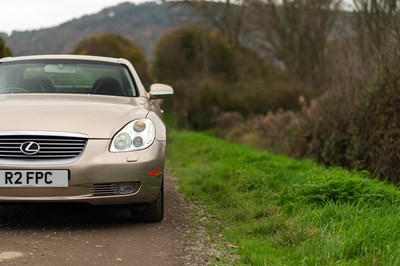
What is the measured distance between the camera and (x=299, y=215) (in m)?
5.30

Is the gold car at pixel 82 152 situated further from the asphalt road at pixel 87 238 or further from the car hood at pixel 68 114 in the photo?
the asphalt road at pixel 87 238

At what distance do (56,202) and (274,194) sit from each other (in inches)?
109

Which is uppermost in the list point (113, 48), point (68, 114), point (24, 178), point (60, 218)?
point (68, 114)

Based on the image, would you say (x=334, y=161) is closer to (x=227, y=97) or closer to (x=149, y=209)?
(x=149, y=209)

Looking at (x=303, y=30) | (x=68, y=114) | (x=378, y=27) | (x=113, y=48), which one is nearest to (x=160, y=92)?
(x=68, y=114)

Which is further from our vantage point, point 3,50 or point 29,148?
point 3,50

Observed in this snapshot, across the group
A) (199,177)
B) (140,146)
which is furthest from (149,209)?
(199,177)

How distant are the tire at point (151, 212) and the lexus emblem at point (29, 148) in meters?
1.11

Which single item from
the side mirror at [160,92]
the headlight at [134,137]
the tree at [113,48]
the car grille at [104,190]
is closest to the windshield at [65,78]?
the side mirror at [160,92]

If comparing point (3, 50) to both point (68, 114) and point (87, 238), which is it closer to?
point (68, 114)

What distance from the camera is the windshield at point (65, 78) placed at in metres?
6.12

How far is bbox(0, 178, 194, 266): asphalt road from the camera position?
421 centimetres

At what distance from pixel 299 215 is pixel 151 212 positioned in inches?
51.3

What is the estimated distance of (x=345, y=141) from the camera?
1055 cm
